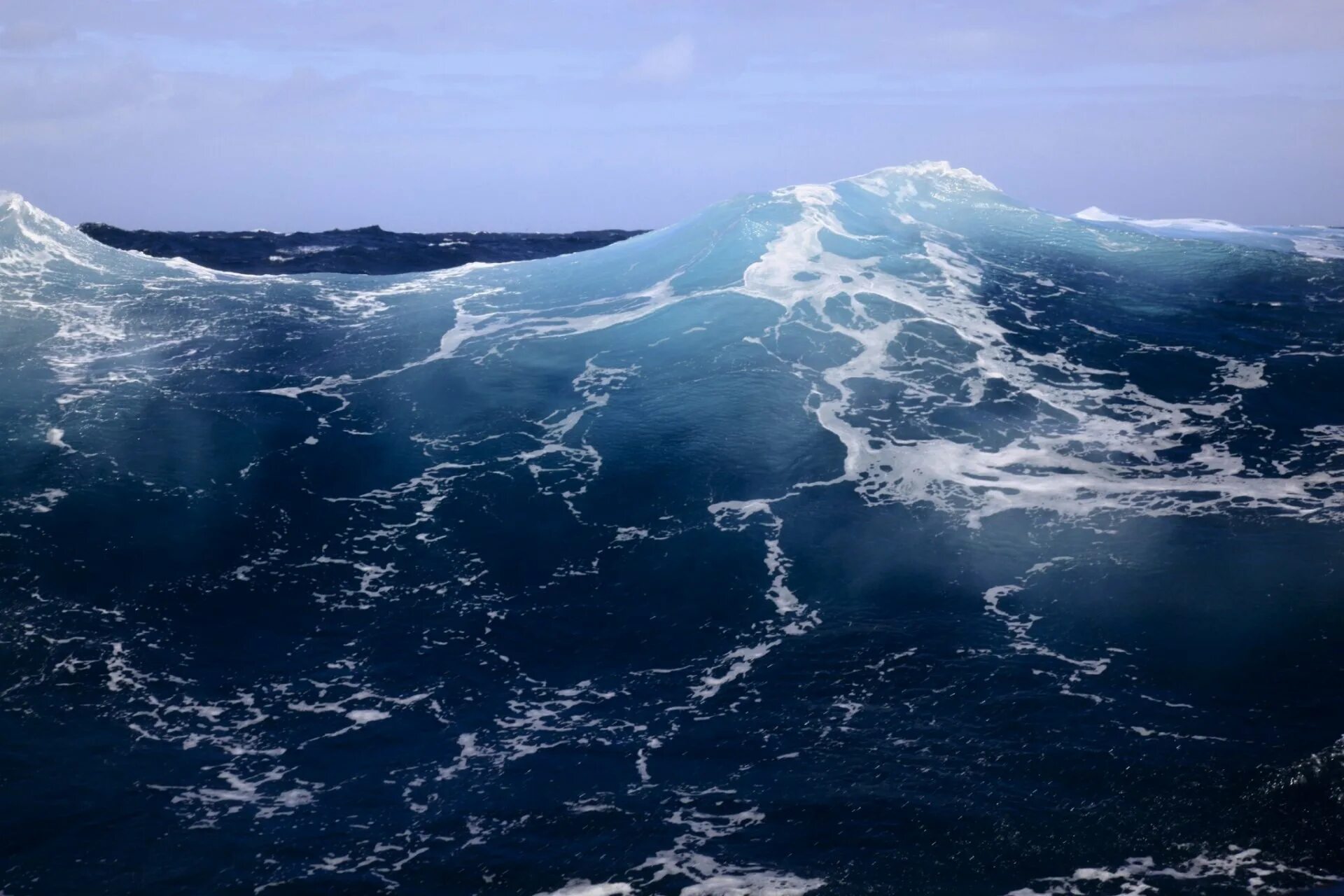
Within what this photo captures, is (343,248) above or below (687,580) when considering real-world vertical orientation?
above

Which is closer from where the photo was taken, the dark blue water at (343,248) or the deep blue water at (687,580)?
the deep blue water at (687,580)

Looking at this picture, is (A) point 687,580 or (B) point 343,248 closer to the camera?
(A) point 687,580

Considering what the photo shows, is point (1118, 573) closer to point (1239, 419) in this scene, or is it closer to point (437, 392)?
point (1239, 419)

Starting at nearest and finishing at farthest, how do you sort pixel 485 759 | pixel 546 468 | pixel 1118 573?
pixel 485 759
pixel 1118 573
pixel 546 468

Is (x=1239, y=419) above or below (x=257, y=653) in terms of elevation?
above

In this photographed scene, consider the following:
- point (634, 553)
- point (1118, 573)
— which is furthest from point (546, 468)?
point (1118, 573)
